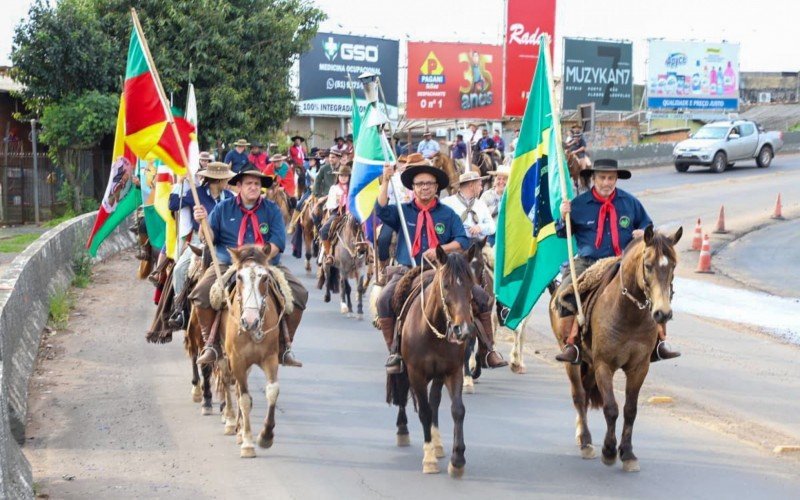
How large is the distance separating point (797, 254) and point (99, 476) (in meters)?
19.9

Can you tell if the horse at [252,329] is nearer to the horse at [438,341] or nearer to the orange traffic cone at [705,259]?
the horse at [438,341]

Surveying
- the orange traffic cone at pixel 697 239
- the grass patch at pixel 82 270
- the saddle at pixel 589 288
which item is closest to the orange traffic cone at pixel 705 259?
the orange traffic cone at pixel 697 239

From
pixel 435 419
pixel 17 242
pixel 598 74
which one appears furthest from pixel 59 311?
pixel 598 74

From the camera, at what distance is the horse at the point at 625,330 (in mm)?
8758

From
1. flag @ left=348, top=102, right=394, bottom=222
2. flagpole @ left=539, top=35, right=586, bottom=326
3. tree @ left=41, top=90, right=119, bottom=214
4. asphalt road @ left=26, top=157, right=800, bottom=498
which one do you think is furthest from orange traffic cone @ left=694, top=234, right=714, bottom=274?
tree @ left=41, top=90, right=119, bottom=214

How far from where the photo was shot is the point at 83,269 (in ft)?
68.5

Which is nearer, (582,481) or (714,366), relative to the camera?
(582,481)

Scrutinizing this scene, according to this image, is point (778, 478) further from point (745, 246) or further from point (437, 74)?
point (437, 74)

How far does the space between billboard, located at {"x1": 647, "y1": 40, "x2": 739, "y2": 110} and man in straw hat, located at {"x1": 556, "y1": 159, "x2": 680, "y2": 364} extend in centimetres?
4536

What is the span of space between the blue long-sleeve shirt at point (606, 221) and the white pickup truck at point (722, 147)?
33.4 metres

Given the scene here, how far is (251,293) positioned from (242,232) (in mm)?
1416

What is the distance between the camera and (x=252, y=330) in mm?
9695

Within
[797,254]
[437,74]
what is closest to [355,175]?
[797,254]

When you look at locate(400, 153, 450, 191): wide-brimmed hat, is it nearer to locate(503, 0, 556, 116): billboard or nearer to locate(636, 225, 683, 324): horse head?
locate(636, 225, 683, 324): horse head
